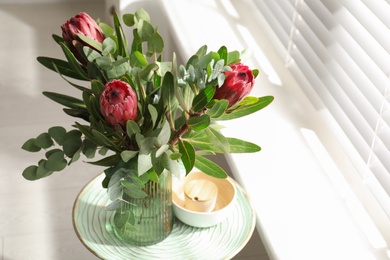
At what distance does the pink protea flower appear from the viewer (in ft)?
3.46

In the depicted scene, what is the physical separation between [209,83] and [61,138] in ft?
0.89

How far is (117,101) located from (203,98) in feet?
0.44

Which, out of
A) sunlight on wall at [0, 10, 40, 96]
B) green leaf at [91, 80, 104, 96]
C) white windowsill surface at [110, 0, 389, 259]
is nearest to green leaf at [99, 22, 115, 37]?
green leaf at [91, 80, 104, 96]

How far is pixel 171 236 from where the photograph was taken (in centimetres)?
134

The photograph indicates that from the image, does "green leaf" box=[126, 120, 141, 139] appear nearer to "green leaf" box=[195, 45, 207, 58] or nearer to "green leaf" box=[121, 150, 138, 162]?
"green leaf" box=[121, 150, 138, 162]

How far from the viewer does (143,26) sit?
1.20m

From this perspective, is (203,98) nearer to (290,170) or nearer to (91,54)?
(91,54)

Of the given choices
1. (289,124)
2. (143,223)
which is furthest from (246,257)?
(143,223)

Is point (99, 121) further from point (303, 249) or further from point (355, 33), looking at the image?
point (355, 33)

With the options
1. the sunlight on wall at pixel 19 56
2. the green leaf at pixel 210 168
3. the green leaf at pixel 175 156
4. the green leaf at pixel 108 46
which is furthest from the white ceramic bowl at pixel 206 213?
the sunlight on wall at pixel 19 56

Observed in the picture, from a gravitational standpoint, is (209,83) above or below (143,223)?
above

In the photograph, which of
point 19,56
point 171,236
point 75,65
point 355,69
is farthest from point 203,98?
point 19,56

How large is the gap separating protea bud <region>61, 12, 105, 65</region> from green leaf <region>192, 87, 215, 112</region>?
0.20 meters

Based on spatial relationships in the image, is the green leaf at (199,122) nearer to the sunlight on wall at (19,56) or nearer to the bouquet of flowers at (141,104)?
the bouquet of flowers at (141,104)
